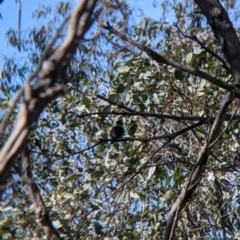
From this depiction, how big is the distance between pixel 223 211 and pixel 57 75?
4.32 meters

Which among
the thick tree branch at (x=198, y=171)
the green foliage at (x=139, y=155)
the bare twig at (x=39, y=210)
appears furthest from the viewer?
the green foliage at (x=139, y=155)

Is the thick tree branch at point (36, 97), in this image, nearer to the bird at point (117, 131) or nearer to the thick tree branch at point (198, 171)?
the thick tree branch at point (198, 171)

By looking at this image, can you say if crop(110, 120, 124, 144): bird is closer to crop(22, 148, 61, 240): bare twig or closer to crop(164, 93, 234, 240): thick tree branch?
crop(164, 93, 234, 240): thick tree branch

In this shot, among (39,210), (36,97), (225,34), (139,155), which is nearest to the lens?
(36,97)

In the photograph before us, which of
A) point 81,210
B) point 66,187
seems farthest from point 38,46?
point 81,210

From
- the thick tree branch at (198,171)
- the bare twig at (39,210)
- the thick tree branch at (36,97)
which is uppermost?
the thick tree branch at (198,171)

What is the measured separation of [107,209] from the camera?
4.23 metres

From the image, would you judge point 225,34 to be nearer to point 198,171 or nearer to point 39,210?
point 198,171

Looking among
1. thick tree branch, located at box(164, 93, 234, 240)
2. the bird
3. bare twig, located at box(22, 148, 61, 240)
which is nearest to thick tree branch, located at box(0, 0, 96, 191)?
bare twig, located at box(22, 148, 61, 240)

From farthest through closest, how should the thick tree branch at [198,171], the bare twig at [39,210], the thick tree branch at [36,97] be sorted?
the thick tree branch at [198,171], the bare twig at [39,210], the thick tree branch at [36,97]

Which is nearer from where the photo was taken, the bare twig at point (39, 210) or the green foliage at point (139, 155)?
the bare twig at point (39, 210)

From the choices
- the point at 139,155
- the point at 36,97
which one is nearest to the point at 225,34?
the point at 139,155

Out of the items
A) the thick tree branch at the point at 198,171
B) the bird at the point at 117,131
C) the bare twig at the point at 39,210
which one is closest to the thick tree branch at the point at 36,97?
the bare twig at the point at 39,210

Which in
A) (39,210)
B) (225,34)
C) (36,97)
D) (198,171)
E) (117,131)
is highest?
(117,131)
